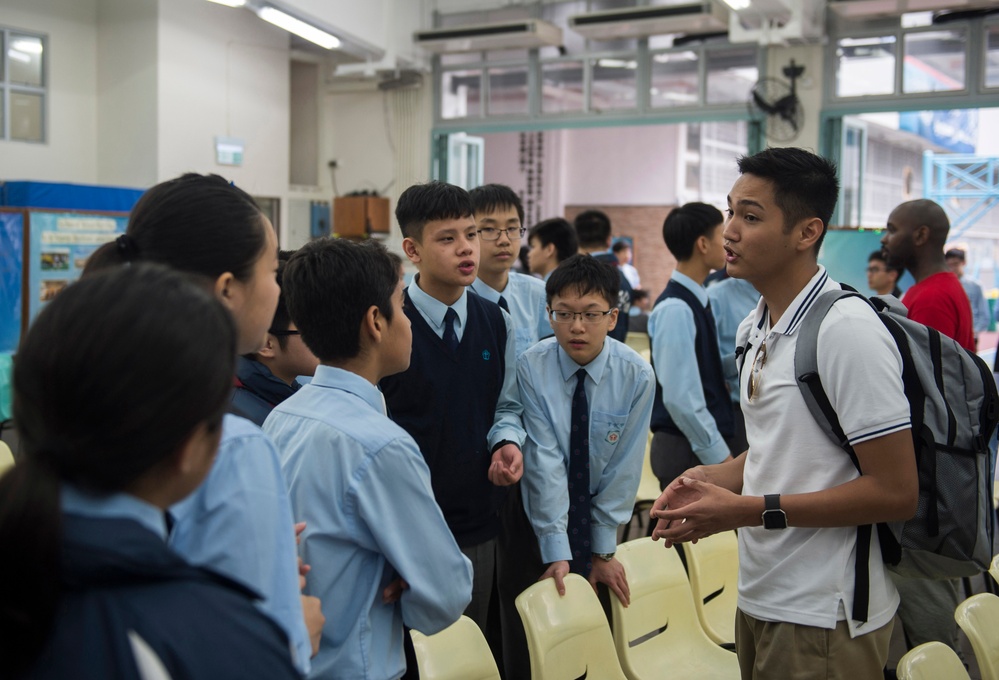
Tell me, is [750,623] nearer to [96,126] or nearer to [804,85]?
[804,85]

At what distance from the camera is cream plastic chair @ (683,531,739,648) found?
289 cm

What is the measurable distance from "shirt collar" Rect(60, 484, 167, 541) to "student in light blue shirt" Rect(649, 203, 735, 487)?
104 inches

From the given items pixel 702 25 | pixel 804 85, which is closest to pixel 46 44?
pixel 702 25

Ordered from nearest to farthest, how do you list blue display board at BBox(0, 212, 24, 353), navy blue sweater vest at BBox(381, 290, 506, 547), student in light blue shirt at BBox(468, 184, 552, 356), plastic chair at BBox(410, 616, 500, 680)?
plastic chair at BBox(410, 616, 500, 680), navy blue sweater vest at BBox(381, 290, 506, 547), student in light blue shirt at BBox(468, 184, 552, 356), blue display board at BBox(0, 212, 24, 353)

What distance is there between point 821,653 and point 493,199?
2.23 metres

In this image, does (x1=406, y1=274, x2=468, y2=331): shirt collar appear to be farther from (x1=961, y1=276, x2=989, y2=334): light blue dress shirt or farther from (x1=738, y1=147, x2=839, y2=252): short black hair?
(x1=961, y1=276, x2=989, y2=334): light blue dress shirt

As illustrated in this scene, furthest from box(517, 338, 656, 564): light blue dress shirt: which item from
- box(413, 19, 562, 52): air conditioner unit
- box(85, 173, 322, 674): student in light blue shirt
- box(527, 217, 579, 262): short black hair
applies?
box(413, 19, 562, 52): air conditioner unit

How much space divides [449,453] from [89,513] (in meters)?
1.65

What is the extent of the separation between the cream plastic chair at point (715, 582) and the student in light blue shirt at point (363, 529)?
161cm

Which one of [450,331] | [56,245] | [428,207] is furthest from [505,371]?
[56,245]

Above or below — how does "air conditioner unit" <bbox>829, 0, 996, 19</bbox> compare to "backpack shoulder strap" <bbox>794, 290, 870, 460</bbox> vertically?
above

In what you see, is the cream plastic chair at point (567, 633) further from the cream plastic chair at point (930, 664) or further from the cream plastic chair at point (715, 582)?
the cream plastic chair at point (930, 664)

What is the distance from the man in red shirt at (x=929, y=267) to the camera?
330 cm

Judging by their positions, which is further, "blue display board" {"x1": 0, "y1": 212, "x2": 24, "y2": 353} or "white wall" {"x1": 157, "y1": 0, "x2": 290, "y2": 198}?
"white wall" {"x1": 157, "y1": 0, "x2": 290, "y2": 198}
